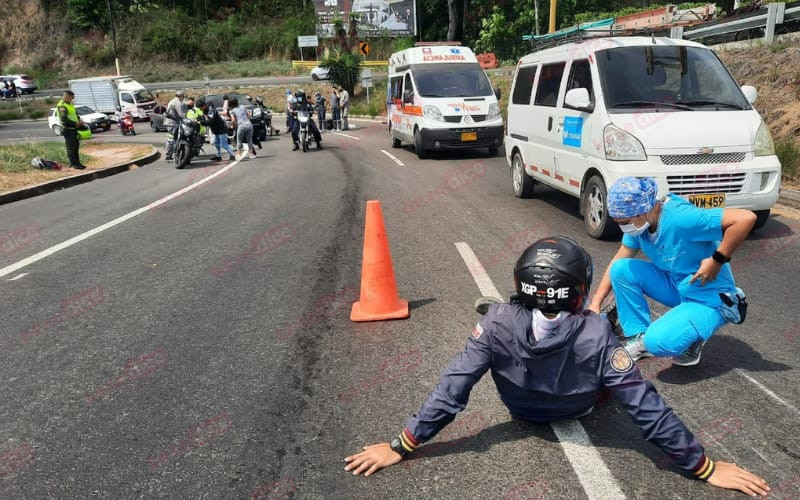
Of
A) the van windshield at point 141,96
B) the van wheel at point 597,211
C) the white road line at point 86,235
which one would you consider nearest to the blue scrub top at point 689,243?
the van wheel at point 597,211

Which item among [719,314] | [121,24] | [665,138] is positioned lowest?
[719,314]

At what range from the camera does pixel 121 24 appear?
72750 millimetres

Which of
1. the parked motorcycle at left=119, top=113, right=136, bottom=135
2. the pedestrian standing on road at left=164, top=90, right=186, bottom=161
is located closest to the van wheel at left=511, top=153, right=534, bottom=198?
the pedestrian standing on road at left=164, top=90, right=186, bottom=161

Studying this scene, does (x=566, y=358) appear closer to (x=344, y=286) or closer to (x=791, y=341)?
(x=791, y=341)

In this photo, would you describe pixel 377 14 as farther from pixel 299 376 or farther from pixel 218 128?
pixel 299 376

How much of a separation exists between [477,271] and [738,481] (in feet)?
11.3

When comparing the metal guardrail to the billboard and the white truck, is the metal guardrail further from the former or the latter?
the billboard

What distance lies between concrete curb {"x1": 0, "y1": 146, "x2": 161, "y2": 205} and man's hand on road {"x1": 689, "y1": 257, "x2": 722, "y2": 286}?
1228 cm

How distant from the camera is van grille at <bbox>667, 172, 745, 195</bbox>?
6215mm

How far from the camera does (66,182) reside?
13.8 metres

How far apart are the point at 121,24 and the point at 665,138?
80.0 metres

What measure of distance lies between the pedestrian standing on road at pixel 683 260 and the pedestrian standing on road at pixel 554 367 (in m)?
0.86

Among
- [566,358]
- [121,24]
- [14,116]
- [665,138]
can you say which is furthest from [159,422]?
[121,24]

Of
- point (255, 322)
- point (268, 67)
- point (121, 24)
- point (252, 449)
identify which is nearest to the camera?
point (252, 449)
